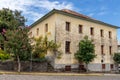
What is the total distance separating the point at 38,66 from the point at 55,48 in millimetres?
3542

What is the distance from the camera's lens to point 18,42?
2511 cm

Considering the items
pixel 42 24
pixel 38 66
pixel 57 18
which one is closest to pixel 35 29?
pixel 42 24

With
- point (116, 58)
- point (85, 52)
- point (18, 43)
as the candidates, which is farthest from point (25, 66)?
point (116, 58)

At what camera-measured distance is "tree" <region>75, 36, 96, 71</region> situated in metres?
31.1

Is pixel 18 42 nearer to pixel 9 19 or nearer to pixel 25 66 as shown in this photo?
pixel 25 66

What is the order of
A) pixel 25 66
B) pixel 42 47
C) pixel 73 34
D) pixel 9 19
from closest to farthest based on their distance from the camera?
pixel 25 66 → pixel 42 47 → pixel 73 34 → pixel 9 19

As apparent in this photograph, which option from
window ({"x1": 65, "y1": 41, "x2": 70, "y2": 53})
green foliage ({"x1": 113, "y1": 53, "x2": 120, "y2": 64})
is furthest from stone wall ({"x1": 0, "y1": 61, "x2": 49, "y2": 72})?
green foliage ({"x1": 113, "y1": 53, "x2": 120, "y2": 64})

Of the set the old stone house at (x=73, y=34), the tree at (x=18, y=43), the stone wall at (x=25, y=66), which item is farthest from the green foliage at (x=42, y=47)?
the tree at (x=18, y=43)

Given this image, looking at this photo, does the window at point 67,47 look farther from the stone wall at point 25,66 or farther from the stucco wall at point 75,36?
the stone wall at point 25,66

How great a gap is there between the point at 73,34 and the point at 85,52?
3520mm

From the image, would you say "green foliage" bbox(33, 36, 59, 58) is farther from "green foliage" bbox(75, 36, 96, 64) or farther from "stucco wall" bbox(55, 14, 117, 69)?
"green foliage" bbox(75, 36, 96, 64)

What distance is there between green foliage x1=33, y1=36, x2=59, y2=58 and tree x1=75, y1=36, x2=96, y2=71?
412 cm

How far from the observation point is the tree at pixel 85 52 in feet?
102

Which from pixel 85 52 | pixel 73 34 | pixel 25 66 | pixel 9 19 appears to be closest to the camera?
pixel 25 66
